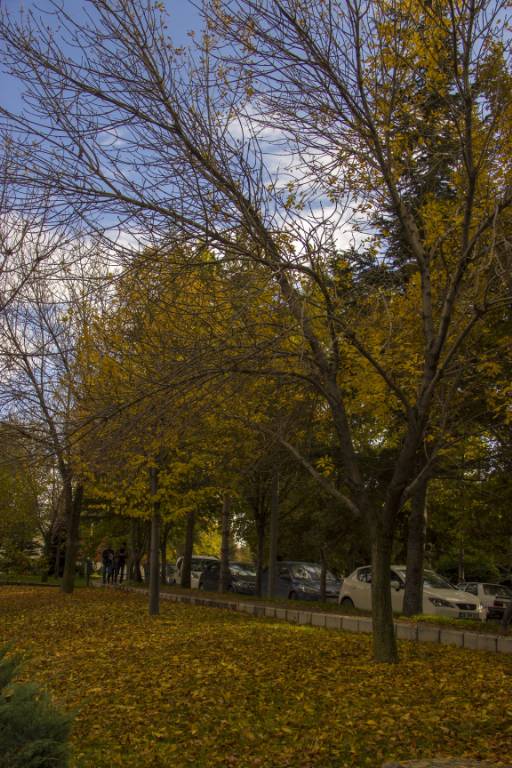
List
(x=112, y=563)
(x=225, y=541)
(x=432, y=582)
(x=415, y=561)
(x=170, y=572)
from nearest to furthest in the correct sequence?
(x=415, y=561)
(x=432, y=582)
(x=225, y=541)
(x=112, y=563)
(x=170, y=572)

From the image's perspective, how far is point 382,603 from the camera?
8.67 metres

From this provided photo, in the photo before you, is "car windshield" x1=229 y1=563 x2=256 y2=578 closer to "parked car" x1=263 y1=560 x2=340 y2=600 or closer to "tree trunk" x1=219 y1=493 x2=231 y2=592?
"parked car" x1=263 y1=560 x2=340 y2=600

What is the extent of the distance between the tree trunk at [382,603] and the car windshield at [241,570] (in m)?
21.8

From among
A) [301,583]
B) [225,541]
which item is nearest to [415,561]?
[225,541]

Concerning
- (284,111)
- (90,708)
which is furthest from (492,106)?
(90,708)

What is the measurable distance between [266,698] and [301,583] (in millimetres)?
19092

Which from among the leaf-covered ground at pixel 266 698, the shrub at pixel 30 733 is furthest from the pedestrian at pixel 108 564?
the shrub at pixel 30 733

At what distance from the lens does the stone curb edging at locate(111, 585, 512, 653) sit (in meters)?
10.9

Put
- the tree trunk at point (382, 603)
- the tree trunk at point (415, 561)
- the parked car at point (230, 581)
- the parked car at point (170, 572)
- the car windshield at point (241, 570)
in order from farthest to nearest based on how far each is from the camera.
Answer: the parked car at point (170, 572)
the car windshield at point (241, 570)
the parked car at point (230, 581)
the tree trunk at point (415, 561)
the tree trunk at point (382, 603)

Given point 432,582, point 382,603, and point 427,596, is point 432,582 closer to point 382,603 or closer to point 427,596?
point 427,596

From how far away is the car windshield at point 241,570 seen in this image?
30.4 metres

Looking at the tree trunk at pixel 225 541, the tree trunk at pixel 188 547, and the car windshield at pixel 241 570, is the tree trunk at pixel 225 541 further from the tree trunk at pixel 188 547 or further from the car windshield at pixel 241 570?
the car windshield at pixel 241 570

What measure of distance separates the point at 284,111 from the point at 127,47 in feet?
5.36

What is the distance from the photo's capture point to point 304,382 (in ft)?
29.6
